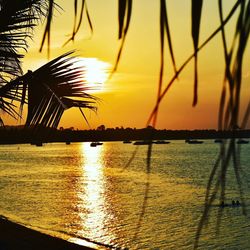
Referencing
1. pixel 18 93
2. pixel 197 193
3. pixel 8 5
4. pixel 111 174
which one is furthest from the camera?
pixel 111 174

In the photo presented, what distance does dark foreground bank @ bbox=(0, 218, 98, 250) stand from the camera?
970cm

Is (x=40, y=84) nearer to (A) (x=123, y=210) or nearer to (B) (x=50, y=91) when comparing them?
(B) (x=50, y=91)

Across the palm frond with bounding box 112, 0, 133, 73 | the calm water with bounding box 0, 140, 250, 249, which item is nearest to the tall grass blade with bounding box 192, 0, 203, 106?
the palm frond with bounding box 112, 0, 133, 73

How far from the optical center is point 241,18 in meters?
0.52

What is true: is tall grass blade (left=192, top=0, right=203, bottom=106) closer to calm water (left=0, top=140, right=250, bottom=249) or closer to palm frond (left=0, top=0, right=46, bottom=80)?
palm frond (left=0, top=0, right=46, bottom=80)

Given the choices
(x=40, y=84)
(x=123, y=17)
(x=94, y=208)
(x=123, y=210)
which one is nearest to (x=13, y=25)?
(x=40, y=84)

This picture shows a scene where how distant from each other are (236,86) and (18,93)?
3081 millimetres

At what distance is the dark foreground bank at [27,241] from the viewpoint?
9703 mm

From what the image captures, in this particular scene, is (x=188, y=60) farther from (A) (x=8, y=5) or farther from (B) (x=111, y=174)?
(B) (x=111, y=174)

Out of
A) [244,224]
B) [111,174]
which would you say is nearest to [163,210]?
[244,224]

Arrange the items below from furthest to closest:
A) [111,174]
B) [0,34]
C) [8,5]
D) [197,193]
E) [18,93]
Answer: [111,174]
[197,193]
[18,93]
[0,34]
[8,5]

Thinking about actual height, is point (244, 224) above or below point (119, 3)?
below

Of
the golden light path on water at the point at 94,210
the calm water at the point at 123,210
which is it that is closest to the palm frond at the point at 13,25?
the calm water at the point at 123,210

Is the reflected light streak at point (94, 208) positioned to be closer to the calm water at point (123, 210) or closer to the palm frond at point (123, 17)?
the calm water at point (123, 210)
